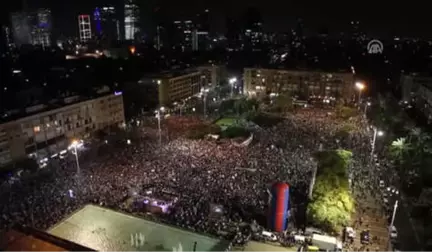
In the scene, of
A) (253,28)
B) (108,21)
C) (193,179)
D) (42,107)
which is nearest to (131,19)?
(108,21)

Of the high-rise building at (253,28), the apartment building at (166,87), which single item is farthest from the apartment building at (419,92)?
the high-rise building at (253,28)

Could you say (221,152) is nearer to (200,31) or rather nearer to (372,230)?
(372,230)

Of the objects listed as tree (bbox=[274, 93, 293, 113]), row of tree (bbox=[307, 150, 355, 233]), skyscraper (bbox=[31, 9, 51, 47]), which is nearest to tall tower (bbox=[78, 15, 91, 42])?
skyscraper (bbox=[31, 9, 51, 47])

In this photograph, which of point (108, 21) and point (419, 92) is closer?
point (419, 92)

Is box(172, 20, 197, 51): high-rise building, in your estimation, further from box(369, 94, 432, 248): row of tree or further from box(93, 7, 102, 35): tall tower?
box(369, 94, 432, 248): row of tree

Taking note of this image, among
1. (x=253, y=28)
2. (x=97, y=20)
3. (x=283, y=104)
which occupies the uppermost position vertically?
(x=97, y=20)

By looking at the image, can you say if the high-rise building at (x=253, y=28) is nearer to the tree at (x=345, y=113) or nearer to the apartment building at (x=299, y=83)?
the apartment building at (x=299, y=83)

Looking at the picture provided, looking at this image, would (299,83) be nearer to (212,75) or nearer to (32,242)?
(212,75)
